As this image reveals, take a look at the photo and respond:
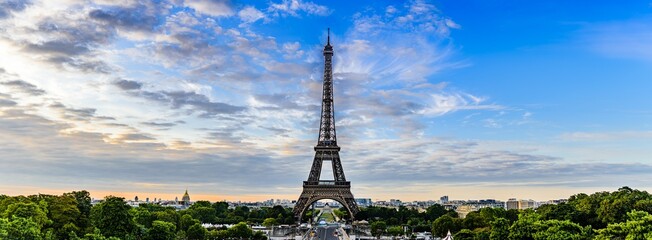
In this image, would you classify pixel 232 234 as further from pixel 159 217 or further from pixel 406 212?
pixel 406 212

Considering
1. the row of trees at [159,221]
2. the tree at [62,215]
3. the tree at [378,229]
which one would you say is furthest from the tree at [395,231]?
the tree at [62,215]

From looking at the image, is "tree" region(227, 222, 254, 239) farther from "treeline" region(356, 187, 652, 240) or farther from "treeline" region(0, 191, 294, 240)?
"treeline" region(356, 187, 652, 240)

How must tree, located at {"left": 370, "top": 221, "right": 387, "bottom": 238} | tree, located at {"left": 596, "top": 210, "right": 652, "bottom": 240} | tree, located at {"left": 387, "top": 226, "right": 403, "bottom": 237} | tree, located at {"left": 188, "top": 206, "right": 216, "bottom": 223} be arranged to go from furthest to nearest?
tree, located at {"left": 188, "top": 206, "right": 216, "bottom": 223} → tree, located at {"left": 370, "top": 221, "right": 387, "bottom": 238} → tree, located at {"left": 387, "top": 226, "right": 403, "bottom": 237} → tree, located at {"left": 596, "top": 210, "right": 652, "bottom": 240}

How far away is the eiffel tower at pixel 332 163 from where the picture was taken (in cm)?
7225

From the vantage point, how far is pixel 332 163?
73.9m

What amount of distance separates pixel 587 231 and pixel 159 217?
136 feet

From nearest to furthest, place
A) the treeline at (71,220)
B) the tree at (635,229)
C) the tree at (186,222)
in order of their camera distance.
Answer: the tree at (635,229) < the treeline at (71,220) < the tree at (186,222)

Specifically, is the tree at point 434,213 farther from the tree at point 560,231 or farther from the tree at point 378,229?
the tree at point 560,231

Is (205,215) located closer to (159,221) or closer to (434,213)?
(434,213)

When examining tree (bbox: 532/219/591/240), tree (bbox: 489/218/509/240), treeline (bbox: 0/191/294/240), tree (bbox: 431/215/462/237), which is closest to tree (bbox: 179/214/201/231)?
treeline (bbox: 0/191/294/240)

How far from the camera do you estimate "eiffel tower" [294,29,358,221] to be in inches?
2844

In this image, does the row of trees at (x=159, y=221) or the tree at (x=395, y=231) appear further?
the tree at (x=395, y=231)

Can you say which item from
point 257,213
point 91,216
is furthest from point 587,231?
point 257,213

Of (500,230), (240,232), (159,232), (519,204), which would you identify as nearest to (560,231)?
(500,230)
